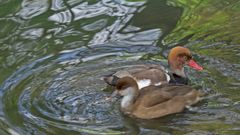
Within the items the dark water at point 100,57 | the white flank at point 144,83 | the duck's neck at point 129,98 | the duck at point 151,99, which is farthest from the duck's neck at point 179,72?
the duck's neck at point 129,98

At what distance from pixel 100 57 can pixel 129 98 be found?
1421 mm

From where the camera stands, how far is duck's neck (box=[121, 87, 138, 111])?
6.96m

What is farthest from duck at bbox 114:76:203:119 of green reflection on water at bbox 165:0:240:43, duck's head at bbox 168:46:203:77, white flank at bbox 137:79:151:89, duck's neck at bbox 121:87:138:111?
green reflection on water at bbox 165:0:240:43

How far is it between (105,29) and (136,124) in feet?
9.33

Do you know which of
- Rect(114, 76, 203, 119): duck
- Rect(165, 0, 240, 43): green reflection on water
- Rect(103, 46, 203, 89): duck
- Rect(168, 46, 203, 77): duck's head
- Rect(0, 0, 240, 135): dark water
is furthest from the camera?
Rect(165, 0, 240, 43): green reflection on water

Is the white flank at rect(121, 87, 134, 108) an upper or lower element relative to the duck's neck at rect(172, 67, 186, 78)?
upper

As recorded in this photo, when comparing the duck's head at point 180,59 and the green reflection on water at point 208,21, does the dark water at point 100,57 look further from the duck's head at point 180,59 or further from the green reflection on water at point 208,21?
the duck's head at point 180,59

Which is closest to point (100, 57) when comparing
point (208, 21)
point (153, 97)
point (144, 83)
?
point (144, 83)

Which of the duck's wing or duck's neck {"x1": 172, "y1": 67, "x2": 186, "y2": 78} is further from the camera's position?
duck's neck {"x1": 172, "y1": 67, "x2": 186, "y2": 78}

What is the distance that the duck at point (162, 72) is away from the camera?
24.3 ft

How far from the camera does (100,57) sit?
831 centimetres

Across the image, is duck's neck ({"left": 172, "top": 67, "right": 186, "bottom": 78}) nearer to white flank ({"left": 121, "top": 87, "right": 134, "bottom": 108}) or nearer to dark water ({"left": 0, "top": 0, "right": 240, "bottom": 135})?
dark water ({"left": 0, "top": 0, "right": 240, "bottom": 135})

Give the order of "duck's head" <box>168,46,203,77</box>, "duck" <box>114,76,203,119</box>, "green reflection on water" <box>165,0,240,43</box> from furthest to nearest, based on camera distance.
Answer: "green reflection on water" <box>165,0,240,43</box> → "duck's head" <box>168,46,203,77</box> → "duck" <box>114,76,203,119</box>

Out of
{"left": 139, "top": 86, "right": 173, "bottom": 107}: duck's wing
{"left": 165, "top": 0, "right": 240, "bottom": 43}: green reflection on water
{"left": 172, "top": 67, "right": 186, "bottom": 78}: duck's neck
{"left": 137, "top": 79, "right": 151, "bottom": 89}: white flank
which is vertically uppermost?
{"left": 139, "top": 86, "right": 173, "bottom": 107}: duck's wing
